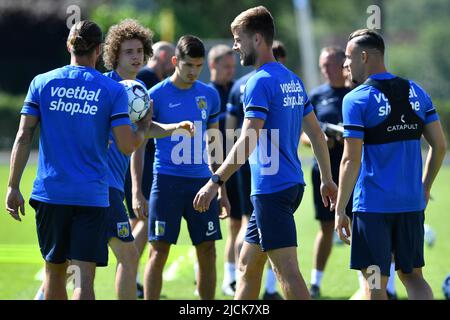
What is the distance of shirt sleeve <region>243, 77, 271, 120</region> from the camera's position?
7.12 metres

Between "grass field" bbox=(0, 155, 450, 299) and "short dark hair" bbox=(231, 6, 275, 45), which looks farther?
"grass field" bbox=(0, 155, 450, 299)

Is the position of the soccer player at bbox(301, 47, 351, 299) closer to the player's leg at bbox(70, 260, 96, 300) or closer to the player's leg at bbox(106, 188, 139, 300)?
the player's leg at bbox(106, 188, 139, 300)

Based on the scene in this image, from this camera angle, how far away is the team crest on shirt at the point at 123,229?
7746mm

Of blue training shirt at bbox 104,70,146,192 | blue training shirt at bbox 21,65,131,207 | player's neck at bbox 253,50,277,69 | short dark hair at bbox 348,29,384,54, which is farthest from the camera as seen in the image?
blue training shirt at bbox 104,70,146,192

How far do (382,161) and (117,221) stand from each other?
7.24 feet

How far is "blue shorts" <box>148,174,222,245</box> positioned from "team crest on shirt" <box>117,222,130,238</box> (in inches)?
38.3

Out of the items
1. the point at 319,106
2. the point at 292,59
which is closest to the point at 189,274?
the point at 319,106

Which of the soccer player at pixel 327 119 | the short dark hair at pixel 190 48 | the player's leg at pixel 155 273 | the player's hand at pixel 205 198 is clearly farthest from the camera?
the soccer player at pixel 327 119

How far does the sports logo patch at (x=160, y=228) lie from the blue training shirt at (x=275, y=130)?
1609mm

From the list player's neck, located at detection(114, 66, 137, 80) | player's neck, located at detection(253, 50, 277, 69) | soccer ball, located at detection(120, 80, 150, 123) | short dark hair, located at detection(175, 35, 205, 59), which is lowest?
soccer ball, located at detection(120, 80, 150, 123)

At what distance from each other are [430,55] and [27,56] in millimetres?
29635

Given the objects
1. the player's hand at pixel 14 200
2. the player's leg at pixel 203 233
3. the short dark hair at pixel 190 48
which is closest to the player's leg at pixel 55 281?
the player's hand at pixel 14 200

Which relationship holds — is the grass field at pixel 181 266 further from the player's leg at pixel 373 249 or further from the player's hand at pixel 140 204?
the player's leg at pixel 373 249

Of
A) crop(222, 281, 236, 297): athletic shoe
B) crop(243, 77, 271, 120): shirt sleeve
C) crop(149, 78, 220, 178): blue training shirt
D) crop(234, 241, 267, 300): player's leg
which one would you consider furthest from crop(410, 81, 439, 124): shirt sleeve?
crop(222, 281, 236, 297): athletic shoe
